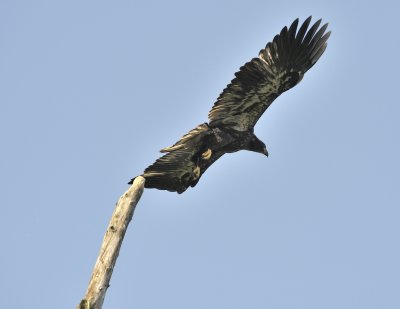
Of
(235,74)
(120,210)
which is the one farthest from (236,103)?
(120,210)

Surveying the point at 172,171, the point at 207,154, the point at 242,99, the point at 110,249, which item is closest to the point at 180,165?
the point at 172,171

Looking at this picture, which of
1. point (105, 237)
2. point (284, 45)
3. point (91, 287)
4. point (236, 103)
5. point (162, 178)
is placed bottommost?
point (91, 287)

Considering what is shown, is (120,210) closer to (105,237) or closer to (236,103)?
(105,237)

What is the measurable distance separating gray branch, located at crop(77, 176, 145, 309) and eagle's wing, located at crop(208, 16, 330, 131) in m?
3.15

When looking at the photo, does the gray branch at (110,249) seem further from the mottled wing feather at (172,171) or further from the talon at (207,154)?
the talon at (207,154)

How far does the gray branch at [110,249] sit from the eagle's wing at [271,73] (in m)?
3.15

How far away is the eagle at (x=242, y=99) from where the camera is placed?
11.8 meters

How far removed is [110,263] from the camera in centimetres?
814

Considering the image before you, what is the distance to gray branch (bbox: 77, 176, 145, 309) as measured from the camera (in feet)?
25.6

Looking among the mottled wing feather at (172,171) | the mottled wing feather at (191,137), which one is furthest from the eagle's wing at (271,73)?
the mottled wing feather at (172,171)

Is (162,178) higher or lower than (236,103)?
lower

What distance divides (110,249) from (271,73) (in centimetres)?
A: 484

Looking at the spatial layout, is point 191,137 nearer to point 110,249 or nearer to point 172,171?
point 172,171

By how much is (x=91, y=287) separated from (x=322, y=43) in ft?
19.9
